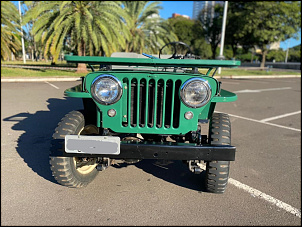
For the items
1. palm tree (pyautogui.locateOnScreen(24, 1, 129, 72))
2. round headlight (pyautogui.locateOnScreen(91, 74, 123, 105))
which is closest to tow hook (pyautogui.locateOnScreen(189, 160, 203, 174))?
round headlight (pyautogui.locateOnScreen(91, 74, 123, 105))

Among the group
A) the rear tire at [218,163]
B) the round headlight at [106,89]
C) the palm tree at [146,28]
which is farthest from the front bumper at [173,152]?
the palm tree at [146,28]

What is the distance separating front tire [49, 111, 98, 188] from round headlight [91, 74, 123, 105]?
477 millimetres

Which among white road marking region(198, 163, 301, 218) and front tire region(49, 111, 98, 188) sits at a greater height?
front tire region(49, 111, 98, 188)

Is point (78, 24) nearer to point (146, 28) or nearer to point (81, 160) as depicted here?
point (146, 28)

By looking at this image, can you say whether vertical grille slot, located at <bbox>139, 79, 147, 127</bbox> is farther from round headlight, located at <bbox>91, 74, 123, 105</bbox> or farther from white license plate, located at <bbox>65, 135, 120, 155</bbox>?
white license plate, located at <bbox>65, 135, 120, 155</bbox>

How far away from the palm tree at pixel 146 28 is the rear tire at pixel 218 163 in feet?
58.4

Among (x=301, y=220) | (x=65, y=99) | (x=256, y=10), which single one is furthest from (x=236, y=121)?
(x=256, y=10)

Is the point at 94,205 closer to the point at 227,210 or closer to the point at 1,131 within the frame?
the point at 227,210

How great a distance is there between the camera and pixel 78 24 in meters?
14.2

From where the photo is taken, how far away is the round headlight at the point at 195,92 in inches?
90.8

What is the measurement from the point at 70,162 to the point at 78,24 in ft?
43.5

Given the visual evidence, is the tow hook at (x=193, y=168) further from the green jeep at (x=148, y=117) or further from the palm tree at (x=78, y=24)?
the palm tree at (x=78, y=24)

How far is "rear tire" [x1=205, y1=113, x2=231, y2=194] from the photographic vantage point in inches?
98.6

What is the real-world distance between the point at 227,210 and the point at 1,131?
427cm
